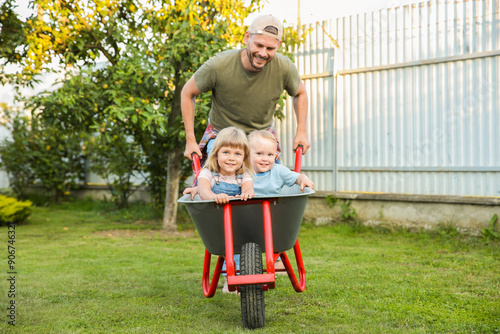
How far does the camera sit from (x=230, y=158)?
9.07 ft

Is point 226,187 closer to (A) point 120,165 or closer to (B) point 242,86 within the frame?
(B) point 242,86

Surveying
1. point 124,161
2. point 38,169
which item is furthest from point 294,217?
point 38,169

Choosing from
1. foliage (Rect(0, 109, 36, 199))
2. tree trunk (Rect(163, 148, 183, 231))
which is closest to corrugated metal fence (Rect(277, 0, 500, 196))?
tree trunk (Rect(163, 148, 183, 231))

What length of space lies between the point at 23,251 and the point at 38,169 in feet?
15.3

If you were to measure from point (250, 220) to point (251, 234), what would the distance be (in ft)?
0.27

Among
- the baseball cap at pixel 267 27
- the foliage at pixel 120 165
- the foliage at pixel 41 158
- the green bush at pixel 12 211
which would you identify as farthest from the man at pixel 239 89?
the foliage at pixel 41 158

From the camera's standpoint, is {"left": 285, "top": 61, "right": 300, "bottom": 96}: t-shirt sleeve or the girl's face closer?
the girl's face

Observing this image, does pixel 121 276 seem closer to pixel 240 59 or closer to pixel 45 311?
pixel 45 311

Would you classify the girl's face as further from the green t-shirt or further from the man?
the green t-shirt

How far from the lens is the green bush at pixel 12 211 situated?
688 cm

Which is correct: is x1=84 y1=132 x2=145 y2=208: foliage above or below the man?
below

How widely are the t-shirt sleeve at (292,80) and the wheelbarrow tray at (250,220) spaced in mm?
832

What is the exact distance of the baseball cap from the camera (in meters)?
2.85

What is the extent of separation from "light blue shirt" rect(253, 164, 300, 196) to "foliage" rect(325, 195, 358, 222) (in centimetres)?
316
